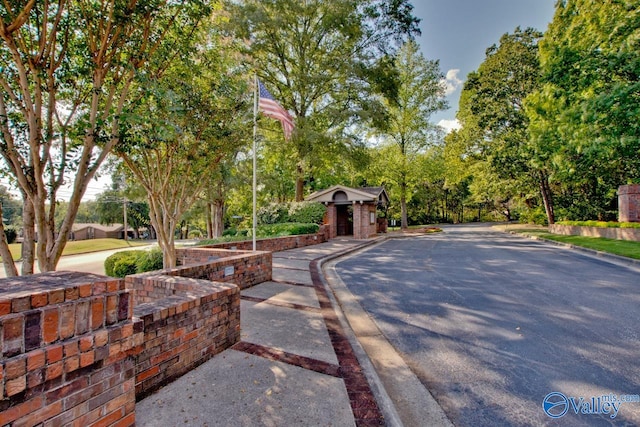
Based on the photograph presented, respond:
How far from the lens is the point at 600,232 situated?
50.6 feet

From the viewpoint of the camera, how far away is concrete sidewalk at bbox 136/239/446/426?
237cm

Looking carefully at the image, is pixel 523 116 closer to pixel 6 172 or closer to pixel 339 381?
pixel 339 381

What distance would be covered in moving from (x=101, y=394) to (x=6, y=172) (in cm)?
450

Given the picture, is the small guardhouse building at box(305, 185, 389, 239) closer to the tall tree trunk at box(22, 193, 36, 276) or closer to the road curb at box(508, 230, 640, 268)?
the road curb at box(508, 230, 640, 268)

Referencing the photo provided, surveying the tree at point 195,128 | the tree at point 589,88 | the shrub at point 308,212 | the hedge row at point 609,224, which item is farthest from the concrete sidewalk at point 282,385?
the hedge row at point 609,224

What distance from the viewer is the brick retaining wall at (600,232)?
13.3 m

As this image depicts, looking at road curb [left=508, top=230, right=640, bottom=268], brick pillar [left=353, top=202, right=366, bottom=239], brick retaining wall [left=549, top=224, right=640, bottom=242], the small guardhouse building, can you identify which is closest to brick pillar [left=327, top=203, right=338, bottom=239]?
the small guardhouse building

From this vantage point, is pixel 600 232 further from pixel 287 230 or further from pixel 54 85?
pixel 54 85

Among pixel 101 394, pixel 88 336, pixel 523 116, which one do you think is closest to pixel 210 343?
pixel 101 394

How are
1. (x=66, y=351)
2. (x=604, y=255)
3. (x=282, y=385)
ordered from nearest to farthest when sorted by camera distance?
(x=66, y=351) → (x=282, y=385) → (x=604, y=255)

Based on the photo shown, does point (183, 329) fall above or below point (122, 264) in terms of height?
above

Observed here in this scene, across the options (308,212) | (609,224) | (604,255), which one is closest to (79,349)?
(604,255)

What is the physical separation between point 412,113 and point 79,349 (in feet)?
96.1

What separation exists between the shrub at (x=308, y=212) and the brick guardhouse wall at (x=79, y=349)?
16111 mm
